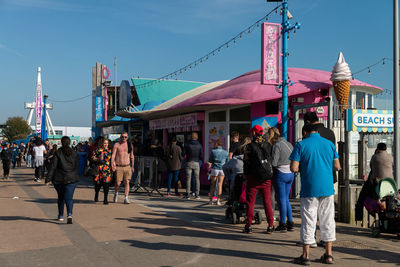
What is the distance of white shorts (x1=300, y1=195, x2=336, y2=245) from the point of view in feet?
16.7

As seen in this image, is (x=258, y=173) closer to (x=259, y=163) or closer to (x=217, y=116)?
(x=259, y=163)

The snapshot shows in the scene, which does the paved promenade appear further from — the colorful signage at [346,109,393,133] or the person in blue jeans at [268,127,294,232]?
the colorful signage at [346,109,393,133]

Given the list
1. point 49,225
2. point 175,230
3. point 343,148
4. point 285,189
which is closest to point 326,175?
point 285,189

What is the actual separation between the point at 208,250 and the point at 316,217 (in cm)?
157

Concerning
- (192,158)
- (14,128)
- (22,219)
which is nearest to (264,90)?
(192,158)

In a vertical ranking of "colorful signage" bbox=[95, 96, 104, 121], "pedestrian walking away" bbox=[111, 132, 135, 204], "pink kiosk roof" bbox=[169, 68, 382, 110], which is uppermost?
"colorful signage" bbox=[95, 96, 104, 121]

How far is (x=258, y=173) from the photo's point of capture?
6.65 m

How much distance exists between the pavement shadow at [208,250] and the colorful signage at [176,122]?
368 inches

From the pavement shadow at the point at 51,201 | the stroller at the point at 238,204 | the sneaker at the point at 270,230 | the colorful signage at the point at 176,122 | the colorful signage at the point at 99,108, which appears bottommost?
the pavement shadow at the point at 51,201

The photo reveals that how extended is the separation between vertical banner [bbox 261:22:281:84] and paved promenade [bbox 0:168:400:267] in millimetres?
3742

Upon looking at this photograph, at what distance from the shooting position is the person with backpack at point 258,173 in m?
6.65

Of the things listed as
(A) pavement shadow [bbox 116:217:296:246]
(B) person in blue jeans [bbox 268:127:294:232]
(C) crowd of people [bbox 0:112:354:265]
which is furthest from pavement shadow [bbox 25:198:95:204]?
(B) person in blue jeans [bbox 268:127:294:232]

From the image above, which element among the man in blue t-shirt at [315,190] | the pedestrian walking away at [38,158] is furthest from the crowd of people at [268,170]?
the pedestrian walking away at [38,158]

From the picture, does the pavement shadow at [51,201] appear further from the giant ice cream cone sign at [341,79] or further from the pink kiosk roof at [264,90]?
the giant ice cream cone sign at [341,79]
